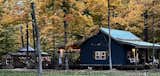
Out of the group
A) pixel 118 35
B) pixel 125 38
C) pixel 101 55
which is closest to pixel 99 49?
pixel 101 55

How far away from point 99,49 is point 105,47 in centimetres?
77

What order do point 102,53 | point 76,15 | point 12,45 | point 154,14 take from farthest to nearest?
1. point 12,45
2. point 154,14
3. point 102,53
4. point 76,15

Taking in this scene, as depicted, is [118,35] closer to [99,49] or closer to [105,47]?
[105,47]

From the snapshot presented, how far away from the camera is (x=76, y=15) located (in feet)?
147

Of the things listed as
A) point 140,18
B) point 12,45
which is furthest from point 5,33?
point 140,18

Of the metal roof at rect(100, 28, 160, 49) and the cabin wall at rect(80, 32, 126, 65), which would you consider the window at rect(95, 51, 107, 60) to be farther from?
the metal roof at rect(100, 28, 160, 49)

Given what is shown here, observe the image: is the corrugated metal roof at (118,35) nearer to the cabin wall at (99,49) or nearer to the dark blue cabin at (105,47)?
the dark blue cabin at (105,47)

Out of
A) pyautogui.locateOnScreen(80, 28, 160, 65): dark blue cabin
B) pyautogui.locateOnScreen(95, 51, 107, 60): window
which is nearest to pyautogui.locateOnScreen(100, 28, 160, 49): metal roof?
pyautogui.locateOnScreen(80, 28, 160, 65): dark blue cabin

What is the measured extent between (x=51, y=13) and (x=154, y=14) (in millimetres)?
14858

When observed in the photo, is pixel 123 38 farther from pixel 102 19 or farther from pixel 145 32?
pixel 145 32

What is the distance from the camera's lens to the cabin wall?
48031 mm

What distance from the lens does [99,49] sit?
4928cm

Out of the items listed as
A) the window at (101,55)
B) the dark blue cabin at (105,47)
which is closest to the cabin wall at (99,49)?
the dark blue cabin at (105,47)

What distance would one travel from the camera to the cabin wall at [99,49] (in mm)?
48031
